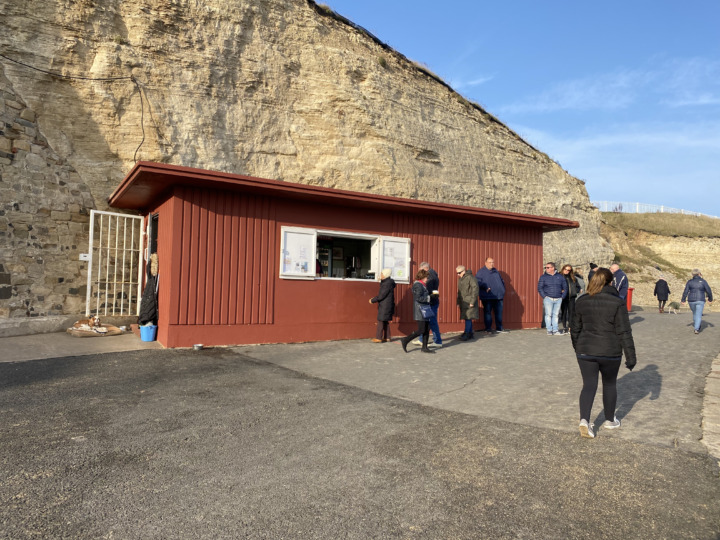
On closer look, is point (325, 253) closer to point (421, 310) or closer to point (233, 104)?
point (233, 104)

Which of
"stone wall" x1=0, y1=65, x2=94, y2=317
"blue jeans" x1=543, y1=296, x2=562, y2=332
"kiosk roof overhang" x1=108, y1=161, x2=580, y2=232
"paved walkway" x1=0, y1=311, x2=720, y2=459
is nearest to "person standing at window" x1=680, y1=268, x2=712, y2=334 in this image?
"paved walkway" x1=0, y1=311, x2=720, y2=459

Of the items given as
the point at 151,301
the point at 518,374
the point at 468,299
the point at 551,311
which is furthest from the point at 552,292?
the point at 151,301

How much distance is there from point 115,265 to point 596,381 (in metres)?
10.1

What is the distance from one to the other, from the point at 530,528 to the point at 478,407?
2555 mm

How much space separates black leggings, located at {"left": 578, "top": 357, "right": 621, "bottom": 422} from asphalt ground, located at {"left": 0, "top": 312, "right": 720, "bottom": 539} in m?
0.21

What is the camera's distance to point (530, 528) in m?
2.76

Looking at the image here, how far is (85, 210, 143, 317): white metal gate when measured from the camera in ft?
36.0

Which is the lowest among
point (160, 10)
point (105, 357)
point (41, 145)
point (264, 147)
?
point (105, 357)

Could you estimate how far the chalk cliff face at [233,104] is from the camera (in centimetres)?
1180

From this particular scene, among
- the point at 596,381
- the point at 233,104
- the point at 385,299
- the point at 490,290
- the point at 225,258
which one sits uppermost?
the point at 233,104

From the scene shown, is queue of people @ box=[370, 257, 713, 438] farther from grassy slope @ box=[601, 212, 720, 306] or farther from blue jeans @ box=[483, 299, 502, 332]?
grassy slope @ box=[601, 212, 720, 306]

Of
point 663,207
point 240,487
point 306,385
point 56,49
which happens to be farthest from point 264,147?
point 663,207

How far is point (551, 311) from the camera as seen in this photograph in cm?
1111

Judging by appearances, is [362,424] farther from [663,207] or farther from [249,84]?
[663,207]
